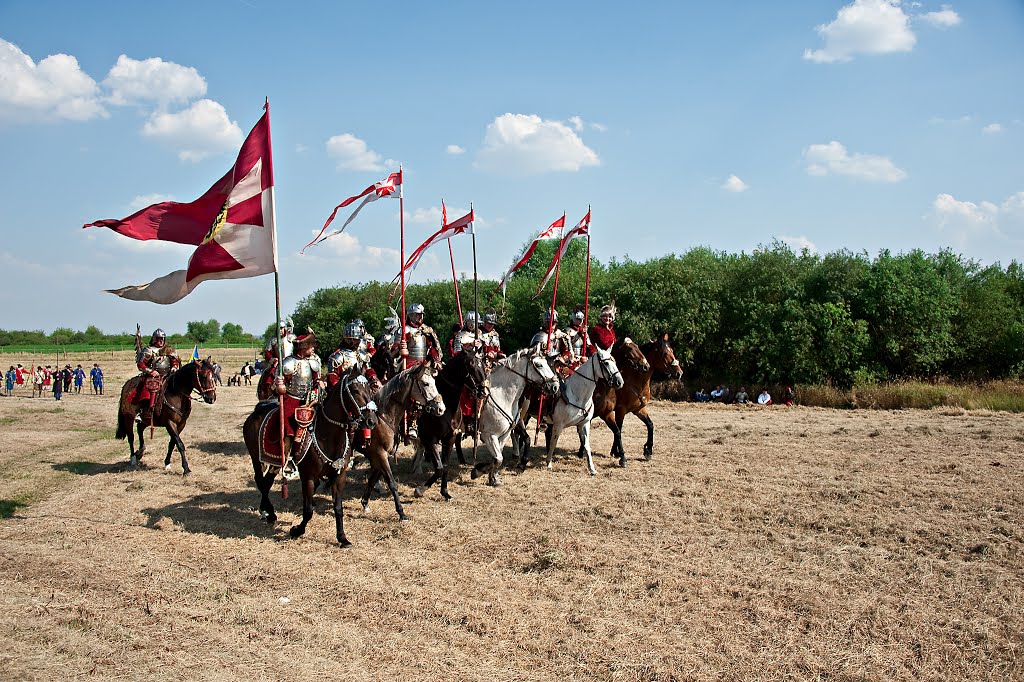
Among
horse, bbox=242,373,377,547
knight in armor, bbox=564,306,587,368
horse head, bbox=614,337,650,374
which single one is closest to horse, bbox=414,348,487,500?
horse, bbox=242,373,377,547

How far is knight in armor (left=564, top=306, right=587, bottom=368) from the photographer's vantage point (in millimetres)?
14273

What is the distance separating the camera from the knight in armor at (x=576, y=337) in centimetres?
1427

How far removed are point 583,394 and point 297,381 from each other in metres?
5.50

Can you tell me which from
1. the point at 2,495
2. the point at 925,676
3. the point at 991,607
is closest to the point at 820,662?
the point at 925,676

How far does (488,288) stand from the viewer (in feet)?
148

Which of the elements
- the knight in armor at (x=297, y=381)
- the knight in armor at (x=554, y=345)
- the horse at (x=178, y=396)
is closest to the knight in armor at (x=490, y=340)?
the knight in armor at (x=554, y=345)

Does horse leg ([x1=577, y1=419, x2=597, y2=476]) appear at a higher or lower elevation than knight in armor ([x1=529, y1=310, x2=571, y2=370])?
lower

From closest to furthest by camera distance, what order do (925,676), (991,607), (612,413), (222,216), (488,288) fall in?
(925,676) < (991,607) < (222,216) < (612,413) < (488,288)

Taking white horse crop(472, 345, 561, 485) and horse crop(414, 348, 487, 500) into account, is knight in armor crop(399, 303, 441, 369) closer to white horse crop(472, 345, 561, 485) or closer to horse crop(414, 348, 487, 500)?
horse crop(414, 348, 487, 500)

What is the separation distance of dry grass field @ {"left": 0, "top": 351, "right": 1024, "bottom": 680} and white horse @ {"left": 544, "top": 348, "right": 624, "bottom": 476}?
0.86 meters

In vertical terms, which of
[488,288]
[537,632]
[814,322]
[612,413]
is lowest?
[537,632]

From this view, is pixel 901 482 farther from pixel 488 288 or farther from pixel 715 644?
pixel 488 288

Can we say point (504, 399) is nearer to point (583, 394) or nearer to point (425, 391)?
point (583, 394)

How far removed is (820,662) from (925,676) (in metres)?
0.76
